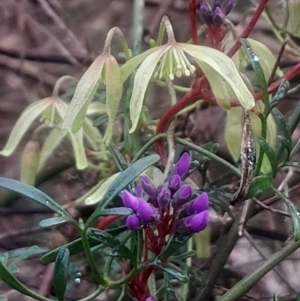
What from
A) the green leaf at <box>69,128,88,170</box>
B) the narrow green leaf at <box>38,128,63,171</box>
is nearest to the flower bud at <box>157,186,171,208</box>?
the green leaf at <box>69,128,88,170</box>

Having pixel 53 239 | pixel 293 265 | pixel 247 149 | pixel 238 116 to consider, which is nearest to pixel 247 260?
pixel 293 265

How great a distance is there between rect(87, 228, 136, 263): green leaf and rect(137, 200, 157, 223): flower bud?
0.03 metres

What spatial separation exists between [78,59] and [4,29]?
18cm

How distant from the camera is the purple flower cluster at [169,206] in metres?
0.43

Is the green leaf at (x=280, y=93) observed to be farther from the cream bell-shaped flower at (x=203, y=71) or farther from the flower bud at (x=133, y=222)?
the flower bud at (x=133, y=222)

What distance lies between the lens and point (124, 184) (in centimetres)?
44

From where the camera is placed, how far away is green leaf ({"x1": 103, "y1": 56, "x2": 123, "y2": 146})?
524 mm

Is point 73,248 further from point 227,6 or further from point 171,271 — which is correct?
point 227,6

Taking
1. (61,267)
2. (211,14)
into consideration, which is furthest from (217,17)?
(61,267)

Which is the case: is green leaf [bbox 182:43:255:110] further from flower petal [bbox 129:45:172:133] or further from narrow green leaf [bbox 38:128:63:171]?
narrow green leaf [bbox 38:128:63:171]

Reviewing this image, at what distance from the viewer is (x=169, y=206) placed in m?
0.44

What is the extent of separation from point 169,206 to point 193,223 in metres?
0.02

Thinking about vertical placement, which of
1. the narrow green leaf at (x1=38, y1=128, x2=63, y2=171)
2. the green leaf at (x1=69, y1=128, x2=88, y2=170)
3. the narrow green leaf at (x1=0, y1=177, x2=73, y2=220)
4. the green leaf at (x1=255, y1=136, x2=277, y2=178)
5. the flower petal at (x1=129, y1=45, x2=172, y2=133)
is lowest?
the narrow green leaf at (x1=38, y1=128, x2=63, y2=171)

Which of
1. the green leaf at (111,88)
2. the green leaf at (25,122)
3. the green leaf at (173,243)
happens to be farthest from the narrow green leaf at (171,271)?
the green leaf at (25,122)
